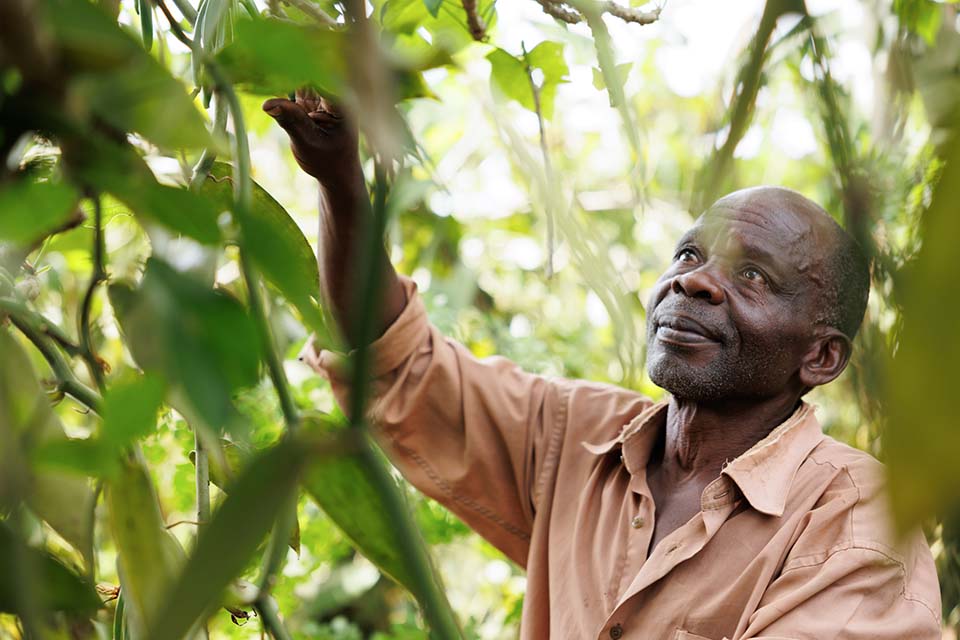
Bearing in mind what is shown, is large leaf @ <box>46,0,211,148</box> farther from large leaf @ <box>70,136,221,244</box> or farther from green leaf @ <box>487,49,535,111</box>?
green leaf @ <box>487,49,535,111</box>

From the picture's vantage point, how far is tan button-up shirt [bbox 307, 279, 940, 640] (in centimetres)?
105

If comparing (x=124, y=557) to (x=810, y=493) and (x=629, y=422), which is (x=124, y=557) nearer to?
(x=810, y=493)

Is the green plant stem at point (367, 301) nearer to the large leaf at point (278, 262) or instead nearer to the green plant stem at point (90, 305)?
the large leaf at point (278, 262)

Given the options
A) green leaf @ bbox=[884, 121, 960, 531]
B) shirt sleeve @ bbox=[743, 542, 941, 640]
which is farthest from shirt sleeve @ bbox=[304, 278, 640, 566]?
green leaf @ bbox=[884, 121, 960, 531]

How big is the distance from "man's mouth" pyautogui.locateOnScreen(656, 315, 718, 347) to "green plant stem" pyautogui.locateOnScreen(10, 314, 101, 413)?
73cm

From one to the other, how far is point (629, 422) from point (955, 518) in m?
1.16

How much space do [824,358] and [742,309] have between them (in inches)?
5.0

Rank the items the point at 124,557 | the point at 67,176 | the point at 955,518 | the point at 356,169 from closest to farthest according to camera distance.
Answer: the point at 955,518
the point at 67,176
the point at 124,557
the point at 356,169

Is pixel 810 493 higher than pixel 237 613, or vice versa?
pixel 237 613

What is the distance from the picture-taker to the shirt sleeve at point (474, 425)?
1.33 meters

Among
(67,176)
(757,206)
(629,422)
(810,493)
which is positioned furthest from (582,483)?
(67,176)

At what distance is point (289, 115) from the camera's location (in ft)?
2.93

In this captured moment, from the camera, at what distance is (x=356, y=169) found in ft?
3.43

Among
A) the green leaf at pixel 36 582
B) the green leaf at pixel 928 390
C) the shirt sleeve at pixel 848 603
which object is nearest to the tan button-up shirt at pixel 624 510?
the shirt sleeve at pixel 848 603
